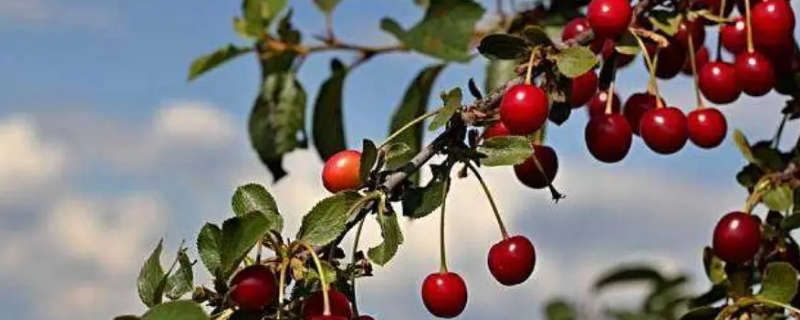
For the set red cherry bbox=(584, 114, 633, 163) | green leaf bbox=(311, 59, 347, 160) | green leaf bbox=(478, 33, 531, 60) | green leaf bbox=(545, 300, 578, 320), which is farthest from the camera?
green leaf bbox=(545, 300, 578, 320)

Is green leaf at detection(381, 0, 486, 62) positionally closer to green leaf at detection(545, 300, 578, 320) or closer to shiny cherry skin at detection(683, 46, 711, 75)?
shiny cherry skin at detection(683, 46, 711, 75)

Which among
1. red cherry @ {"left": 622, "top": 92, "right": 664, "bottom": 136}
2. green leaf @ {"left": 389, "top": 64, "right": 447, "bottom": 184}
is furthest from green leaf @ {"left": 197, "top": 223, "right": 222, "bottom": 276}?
green leaf @ {"left": 389, "top": 64, "right": 447, "bottom": 184}

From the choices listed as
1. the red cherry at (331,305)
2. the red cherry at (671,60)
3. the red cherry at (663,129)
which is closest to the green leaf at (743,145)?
the red cherry at (671,60)

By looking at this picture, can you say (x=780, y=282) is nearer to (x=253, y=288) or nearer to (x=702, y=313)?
(x=702, y=313)

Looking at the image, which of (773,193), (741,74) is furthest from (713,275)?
(741,74)

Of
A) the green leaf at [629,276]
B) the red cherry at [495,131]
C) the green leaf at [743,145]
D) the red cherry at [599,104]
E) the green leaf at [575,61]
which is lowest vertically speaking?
the red cherry at [495,131]

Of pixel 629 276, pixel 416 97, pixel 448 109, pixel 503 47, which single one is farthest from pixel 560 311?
pixel 448 109

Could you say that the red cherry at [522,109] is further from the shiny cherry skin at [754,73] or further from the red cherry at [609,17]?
the shiny cherry skin at [754,73]
